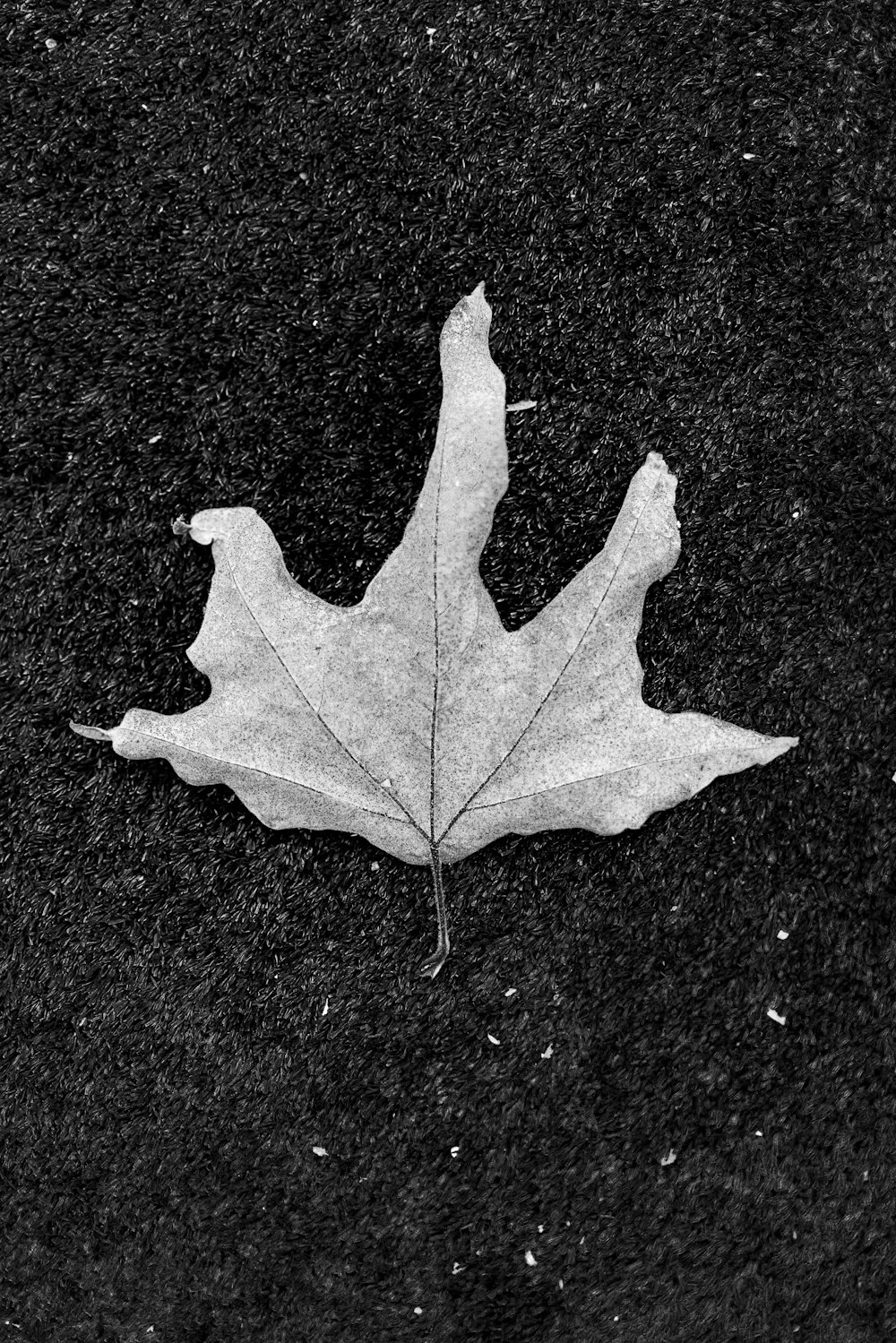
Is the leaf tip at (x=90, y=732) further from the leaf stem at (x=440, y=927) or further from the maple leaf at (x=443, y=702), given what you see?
the leaf stem at (x=440, y=927)

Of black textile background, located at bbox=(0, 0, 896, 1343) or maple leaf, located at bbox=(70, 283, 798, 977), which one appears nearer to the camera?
maple leaf, located at bbox=(70, 283, 798, 977)

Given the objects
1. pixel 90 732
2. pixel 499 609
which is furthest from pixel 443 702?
pixel 90 732

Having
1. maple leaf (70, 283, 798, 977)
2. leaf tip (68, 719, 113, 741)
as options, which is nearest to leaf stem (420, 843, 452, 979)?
maple leaf (70, 283, 798, 977)

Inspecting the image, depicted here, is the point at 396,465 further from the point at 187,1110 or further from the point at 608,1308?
the point at 608,1308

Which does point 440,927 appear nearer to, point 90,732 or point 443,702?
point 443,702

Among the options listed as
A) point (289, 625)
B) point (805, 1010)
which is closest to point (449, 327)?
point (289, 625)

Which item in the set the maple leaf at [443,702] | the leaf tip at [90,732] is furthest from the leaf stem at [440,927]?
the leaf tip at [90,732]

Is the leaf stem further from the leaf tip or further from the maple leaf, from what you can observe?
the leaf tip
